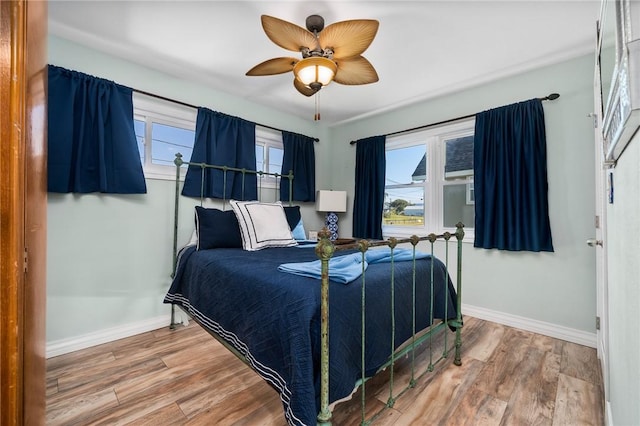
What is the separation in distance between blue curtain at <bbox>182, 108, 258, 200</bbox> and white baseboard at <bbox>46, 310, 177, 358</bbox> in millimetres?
1245

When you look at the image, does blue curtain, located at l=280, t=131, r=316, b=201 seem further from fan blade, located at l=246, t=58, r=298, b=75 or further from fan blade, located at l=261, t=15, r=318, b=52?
fan blade, located at l=261, t=15, r=318, b=52

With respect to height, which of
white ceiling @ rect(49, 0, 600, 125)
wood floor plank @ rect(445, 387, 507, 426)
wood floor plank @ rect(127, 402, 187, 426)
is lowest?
wood floor plank @ rect(127, 402, 187, 426)

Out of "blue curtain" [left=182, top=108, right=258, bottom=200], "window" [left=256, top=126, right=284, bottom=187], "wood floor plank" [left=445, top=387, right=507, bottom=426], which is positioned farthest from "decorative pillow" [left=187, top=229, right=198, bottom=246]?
"wood floor plank" [left=445, top=387, right=507, bottom=426]

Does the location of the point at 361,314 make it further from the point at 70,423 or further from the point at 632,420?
the point at 70,423

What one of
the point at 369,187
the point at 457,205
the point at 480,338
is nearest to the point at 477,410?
the point at 480,338

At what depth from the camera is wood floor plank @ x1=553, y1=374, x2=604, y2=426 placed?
1.43 m

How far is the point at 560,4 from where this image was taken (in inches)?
72.5

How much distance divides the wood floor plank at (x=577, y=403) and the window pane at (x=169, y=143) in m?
3.43

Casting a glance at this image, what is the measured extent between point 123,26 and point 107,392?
8.19 ft

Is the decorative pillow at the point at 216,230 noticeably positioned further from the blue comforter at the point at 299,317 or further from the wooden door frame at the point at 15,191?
the wooden door frame at the point at 15,191

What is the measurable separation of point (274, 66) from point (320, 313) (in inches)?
68.8

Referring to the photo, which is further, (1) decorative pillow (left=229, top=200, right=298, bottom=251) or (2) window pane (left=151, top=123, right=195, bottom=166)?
(2) window pane (left=151, top=123, right=195, bottom=166)

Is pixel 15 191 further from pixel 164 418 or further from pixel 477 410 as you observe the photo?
pixel 477 410

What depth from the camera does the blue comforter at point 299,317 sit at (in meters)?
1.15
